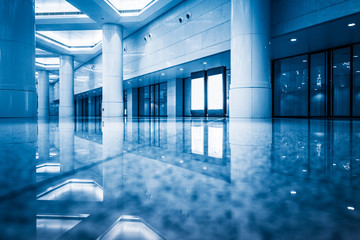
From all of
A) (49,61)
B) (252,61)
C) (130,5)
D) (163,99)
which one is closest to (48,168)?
(252,61)

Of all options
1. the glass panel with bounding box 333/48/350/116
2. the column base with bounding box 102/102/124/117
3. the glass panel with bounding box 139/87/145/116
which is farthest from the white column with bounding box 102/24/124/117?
the glass panel with bounding box 333/48/350/116

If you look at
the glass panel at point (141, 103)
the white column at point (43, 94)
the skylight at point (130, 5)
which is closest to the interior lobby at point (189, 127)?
Answer: the skylight at point (130, 5)

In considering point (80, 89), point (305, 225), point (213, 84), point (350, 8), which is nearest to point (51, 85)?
point (80, 89)

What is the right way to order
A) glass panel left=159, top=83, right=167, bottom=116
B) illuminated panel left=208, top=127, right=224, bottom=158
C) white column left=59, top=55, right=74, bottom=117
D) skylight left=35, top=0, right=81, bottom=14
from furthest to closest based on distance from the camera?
white column left=59, top=55, right=74, bottom=117
glass panel left=159, top=83, right=167, bottom=116
skylight left=35, top=0, right=81, bottom=14
illuminated panel left=208, top=127, right=224, bottom=158

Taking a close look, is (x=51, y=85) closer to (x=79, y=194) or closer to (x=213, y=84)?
(x=213, y=84)

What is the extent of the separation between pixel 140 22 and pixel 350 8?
13488 millimetres

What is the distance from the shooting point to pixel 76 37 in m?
24.0

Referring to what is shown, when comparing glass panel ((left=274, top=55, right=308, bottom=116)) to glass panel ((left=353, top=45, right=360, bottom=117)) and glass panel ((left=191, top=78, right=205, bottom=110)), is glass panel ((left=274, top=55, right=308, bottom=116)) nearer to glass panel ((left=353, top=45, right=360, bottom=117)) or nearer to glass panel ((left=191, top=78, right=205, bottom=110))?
glass panel ((left=353, top=45, right=360, bottom=117))

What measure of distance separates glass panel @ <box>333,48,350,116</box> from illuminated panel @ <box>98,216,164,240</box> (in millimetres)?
15514

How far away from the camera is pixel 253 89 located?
846cm

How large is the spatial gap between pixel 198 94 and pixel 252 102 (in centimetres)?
982

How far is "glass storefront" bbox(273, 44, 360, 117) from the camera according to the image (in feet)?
40.8

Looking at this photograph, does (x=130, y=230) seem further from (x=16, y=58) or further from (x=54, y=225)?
(x=16, y=58)

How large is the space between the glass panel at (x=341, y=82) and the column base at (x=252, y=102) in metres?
7.27
